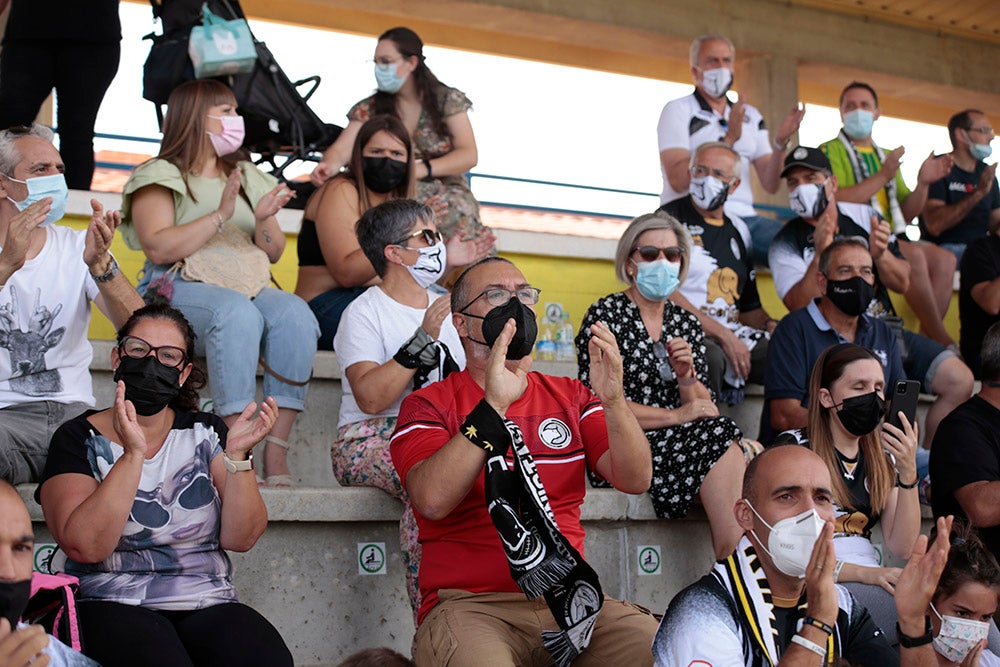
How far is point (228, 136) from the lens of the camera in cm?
427

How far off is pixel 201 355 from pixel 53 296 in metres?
0.66

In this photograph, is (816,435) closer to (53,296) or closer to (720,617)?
(720,617)

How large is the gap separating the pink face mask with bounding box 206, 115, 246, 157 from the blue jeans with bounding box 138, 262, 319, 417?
466mm

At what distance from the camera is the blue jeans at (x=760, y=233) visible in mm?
6008

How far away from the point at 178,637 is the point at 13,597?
2.01 ft

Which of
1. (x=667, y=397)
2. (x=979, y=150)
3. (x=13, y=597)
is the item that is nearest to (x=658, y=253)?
(x=667, y=397)

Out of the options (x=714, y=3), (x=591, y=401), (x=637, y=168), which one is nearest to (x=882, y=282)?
(x=591, y=401)

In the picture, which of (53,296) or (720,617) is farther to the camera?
(53,296)

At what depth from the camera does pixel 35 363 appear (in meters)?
3.45

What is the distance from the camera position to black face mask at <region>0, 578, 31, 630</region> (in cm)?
216

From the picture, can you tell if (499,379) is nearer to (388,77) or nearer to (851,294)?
(851,294)

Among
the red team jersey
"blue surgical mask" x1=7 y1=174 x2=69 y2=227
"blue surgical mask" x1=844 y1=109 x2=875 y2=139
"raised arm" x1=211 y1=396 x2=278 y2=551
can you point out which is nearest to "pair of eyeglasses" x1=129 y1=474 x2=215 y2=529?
"raised arm" x1=211 y1=396 x2=278 y2=551

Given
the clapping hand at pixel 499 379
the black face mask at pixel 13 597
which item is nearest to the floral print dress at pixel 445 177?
the clapping hand at pixel 499 379

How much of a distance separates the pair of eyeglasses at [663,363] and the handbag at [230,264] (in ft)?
4.26
